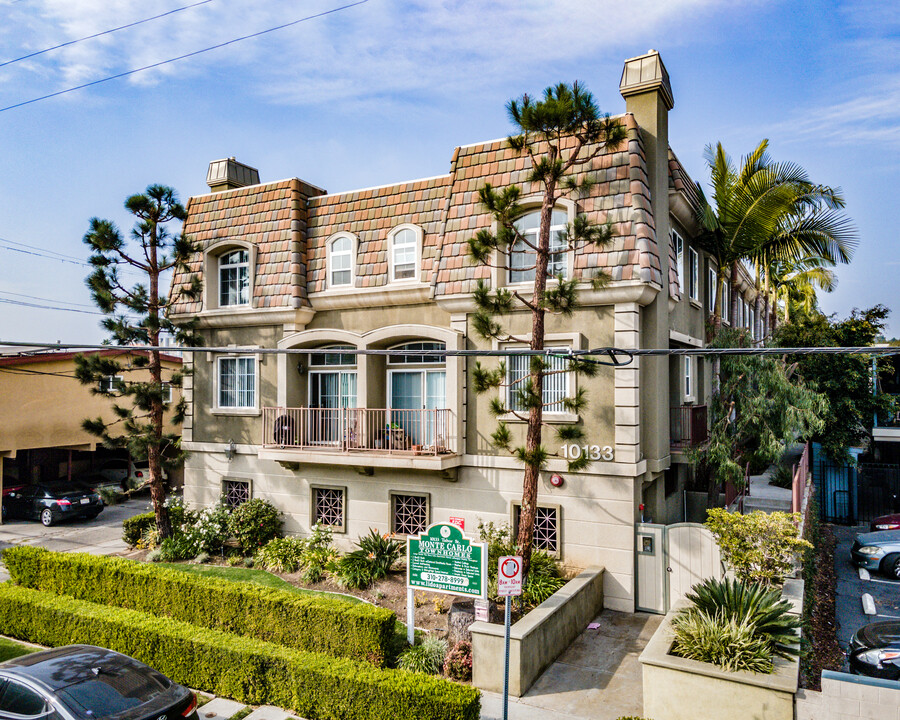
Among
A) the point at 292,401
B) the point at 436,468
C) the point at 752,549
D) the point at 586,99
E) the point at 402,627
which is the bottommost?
the point at 402,627

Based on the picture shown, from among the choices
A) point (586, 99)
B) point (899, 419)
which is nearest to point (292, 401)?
point (586, 99)

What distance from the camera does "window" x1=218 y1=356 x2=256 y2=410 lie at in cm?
1908

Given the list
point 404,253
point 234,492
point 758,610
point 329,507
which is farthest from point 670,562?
point 234,492

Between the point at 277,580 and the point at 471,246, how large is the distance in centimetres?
872

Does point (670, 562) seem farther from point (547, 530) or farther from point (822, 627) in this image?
point (822, 627)

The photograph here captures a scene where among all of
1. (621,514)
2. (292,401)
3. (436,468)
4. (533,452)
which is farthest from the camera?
(292,401)

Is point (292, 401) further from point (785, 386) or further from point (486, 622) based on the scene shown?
point (785, 386)

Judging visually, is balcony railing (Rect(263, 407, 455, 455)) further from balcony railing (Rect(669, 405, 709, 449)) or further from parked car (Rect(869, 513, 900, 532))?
parked car (Rect(869, 513, 900, 532))

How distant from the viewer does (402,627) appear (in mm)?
12336

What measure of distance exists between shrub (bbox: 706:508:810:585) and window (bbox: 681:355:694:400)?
639 cm

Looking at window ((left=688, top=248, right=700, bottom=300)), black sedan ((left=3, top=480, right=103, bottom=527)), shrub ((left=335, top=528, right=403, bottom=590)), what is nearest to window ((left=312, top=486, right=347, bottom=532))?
shrub ((left=335, top=528, right=403, bottom=590))

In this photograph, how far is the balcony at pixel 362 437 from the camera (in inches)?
600

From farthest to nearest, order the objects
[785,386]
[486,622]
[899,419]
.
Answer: [899,419]
[785,386]
[486,622]

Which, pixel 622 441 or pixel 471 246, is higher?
pixel 471 246
